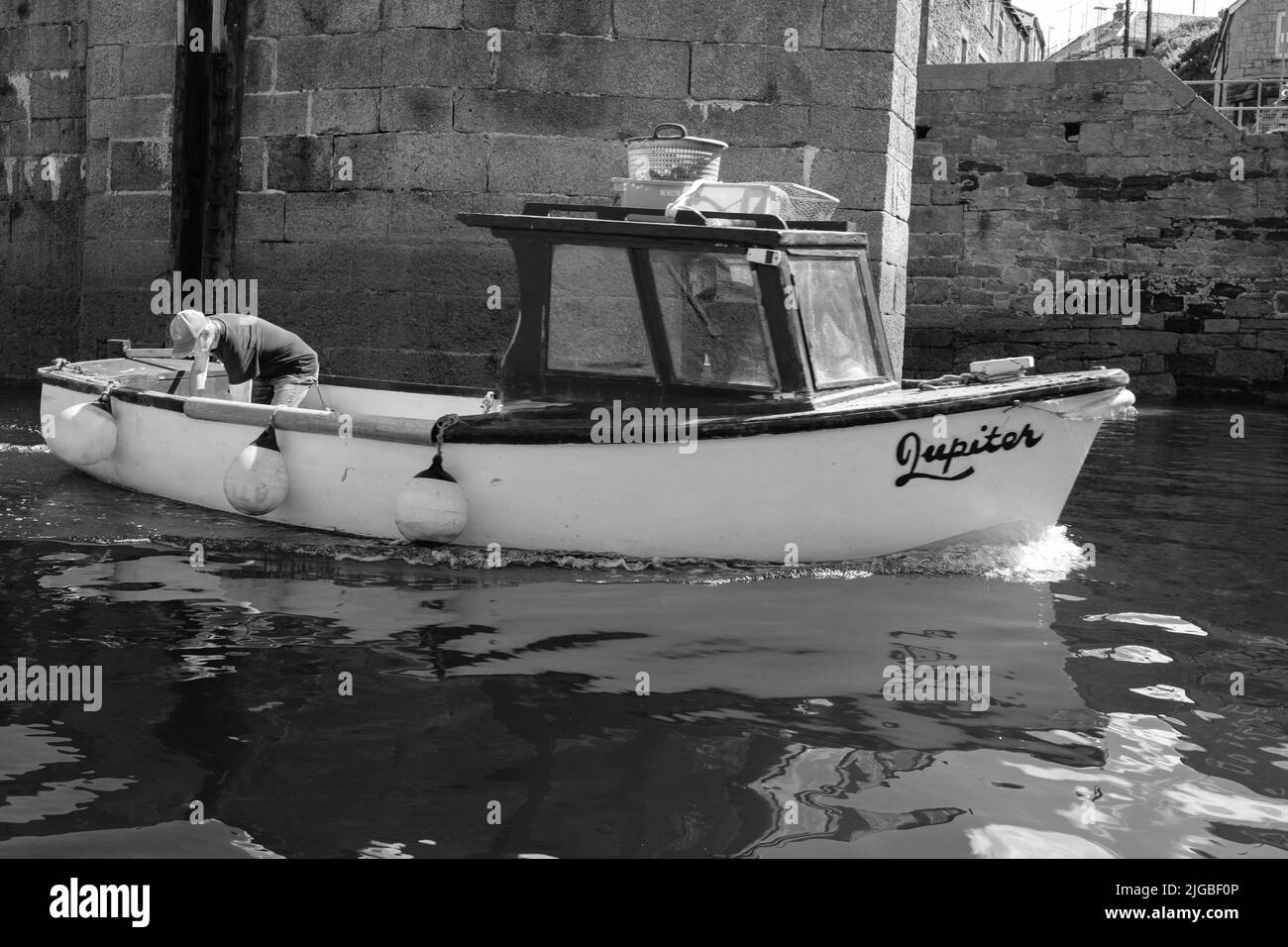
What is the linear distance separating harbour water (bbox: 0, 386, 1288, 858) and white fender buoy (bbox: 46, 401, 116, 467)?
Result: 2.04ft

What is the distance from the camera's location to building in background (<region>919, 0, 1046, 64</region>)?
1944 centimetres

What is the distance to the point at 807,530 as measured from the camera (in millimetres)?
5707

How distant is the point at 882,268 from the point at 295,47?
4189 mm

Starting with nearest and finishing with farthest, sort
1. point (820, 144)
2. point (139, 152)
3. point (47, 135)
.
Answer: point (820, 144) → point (139, 152) → point (47, 135)

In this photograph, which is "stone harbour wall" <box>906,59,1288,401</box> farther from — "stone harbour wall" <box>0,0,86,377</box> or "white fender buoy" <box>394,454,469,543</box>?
"white fender buoy" <box>394,454,469,543</box>

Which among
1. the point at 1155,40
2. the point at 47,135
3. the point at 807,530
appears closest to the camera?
the point at 807,530

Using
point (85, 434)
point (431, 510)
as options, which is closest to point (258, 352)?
point (85, 434)

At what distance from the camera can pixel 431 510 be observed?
5.84 meters

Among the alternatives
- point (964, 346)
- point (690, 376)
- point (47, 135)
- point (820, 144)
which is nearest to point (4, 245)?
point (47, 135)

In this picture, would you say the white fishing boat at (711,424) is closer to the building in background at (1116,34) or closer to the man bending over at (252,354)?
the man bending over at (252,354)

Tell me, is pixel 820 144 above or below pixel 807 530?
above

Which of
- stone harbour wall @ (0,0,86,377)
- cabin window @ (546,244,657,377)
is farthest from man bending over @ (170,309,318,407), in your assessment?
stone harbour wall @ (0,0,86,377)

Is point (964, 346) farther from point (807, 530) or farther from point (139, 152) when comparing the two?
point (807, 530)
